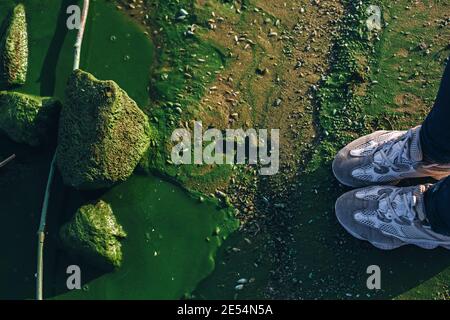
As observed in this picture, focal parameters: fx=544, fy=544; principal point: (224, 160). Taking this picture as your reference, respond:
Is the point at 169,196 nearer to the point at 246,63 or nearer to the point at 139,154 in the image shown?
the point at 139,154

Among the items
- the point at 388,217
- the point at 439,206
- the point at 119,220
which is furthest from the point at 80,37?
the point at 439,206

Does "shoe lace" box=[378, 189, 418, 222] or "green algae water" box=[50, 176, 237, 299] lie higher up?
"shoe lace" box=[378, 189, 418, 222]

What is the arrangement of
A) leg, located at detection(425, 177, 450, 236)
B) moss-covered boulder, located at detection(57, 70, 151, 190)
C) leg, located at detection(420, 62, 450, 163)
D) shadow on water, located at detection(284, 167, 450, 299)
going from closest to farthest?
leg, located at detection(420, 62, 450, 163)
leg, located at detection(425, 177, 450, 236)
shadow on water, located at detection(284, 167, 450, 299)
moss-covered boulder, located at detection(57, 70, 151, 190)

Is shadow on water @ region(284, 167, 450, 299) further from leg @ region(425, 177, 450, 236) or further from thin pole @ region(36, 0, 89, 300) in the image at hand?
thin pole @ region(36, 0, 89, 300)

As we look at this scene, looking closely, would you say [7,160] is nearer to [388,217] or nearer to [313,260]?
[313,260]

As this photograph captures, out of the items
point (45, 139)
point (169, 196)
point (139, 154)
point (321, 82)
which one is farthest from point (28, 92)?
point (321, 82)

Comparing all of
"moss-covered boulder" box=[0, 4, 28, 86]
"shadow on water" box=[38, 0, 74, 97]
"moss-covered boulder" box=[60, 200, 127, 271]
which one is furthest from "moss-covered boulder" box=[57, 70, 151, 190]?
"moss-covered boulder" box=[0, 4, 28, 86]

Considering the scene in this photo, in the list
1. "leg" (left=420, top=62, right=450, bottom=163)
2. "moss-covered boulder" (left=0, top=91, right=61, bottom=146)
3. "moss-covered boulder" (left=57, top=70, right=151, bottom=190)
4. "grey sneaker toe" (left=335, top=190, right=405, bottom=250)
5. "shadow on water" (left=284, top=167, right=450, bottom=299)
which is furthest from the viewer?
"moss-covered boulder" (left=0, top=91, right=61, bottom=146)
